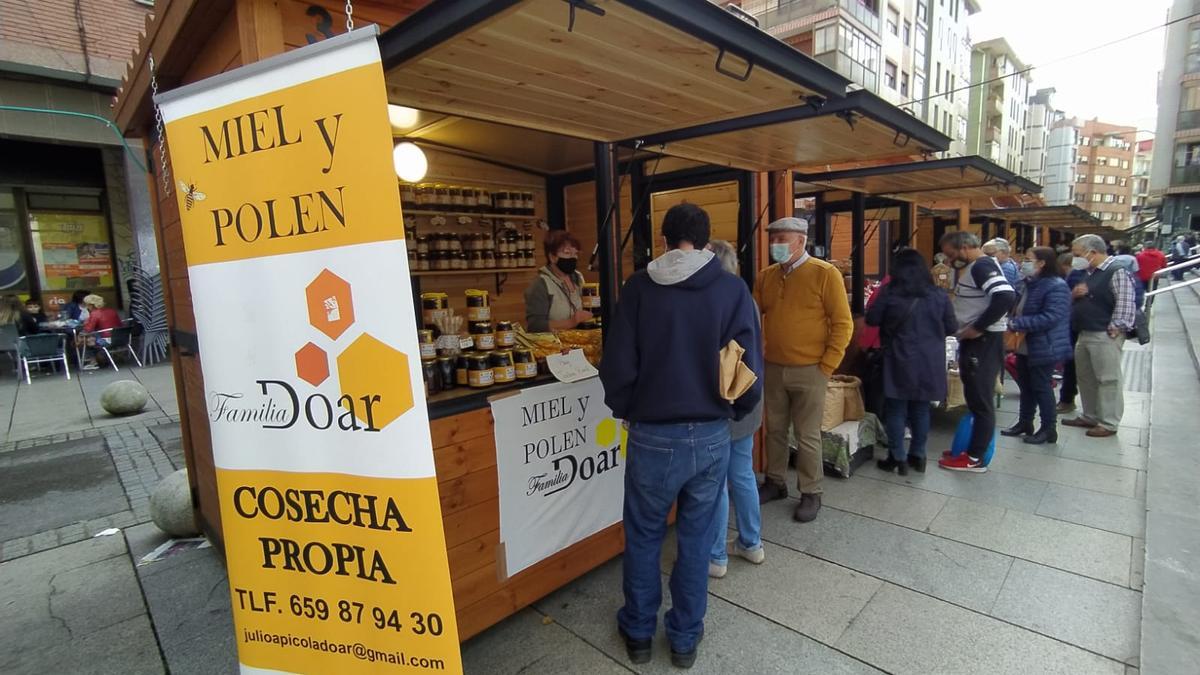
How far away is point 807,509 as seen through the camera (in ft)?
11.5

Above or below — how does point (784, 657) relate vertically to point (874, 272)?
below

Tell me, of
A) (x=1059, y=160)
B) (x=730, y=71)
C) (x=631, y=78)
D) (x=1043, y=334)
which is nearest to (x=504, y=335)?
(x=631, y=78)

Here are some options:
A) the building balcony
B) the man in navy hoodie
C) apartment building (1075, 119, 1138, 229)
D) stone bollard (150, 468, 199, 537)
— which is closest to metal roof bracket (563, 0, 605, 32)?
the man in navy hoodie

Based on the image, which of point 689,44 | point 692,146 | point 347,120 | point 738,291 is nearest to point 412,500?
point 347,120

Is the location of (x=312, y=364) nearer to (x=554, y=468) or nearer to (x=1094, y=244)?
(x=554, y=468)

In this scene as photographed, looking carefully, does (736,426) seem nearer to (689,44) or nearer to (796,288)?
(796,288)

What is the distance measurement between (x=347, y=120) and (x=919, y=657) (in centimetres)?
281

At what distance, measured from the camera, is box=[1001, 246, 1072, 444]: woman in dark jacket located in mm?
4367

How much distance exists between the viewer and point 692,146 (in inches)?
128

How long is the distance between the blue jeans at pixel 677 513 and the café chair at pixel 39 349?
10781 mm

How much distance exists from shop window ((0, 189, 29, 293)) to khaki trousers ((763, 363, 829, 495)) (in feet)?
46.0

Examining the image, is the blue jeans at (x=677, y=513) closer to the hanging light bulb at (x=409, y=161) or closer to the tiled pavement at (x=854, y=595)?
the tiled pavement at (x=854, y=595)

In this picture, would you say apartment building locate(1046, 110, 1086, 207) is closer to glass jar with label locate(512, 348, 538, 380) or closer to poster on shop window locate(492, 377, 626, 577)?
poster on shop window locate(492, 377, 626, 577)

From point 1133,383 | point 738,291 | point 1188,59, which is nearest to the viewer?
point 738,291
